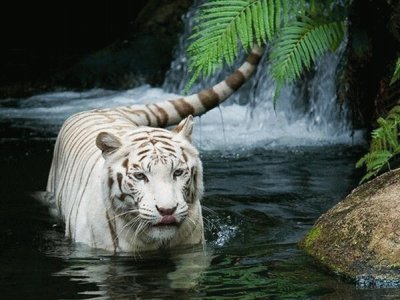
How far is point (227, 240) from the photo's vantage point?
20.4 feet

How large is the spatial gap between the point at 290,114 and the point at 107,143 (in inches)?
228

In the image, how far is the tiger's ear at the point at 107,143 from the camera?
5.59 m

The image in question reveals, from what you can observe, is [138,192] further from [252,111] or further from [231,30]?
[252,111]

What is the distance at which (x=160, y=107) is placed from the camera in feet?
23.7

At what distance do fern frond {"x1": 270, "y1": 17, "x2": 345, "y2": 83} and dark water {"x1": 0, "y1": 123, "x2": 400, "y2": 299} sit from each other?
0.99 meters

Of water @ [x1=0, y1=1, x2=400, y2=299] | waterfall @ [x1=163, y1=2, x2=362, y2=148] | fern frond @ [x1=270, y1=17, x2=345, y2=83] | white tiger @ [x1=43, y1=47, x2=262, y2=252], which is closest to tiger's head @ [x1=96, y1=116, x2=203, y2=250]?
white tiger @ [x1=43, y1=47, x2=262, y2=252]

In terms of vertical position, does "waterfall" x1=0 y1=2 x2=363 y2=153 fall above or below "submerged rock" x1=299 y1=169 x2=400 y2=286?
above

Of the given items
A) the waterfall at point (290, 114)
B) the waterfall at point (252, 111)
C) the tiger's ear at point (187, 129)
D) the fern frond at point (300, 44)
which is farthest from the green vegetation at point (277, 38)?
the waterfall at point (290, 114)

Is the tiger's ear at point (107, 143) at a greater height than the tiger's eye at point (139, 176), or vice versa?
the tiger's ear at point (107, 143)

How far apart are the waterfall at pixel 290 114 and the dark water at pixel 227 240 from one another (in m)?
0.65

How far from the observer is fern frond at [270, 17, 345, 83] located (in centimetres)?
639

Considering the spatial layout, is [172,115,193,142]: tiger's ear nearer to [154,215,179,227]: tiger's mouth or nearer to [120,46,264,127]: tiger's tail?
[154,215,179,227]: tiger's mouth

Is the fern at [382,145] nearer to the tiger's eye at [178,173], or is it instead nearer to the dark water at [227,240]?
the dark water at [227,240]

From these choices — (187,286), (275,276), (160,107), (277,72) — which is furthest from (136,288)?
(160,107)
